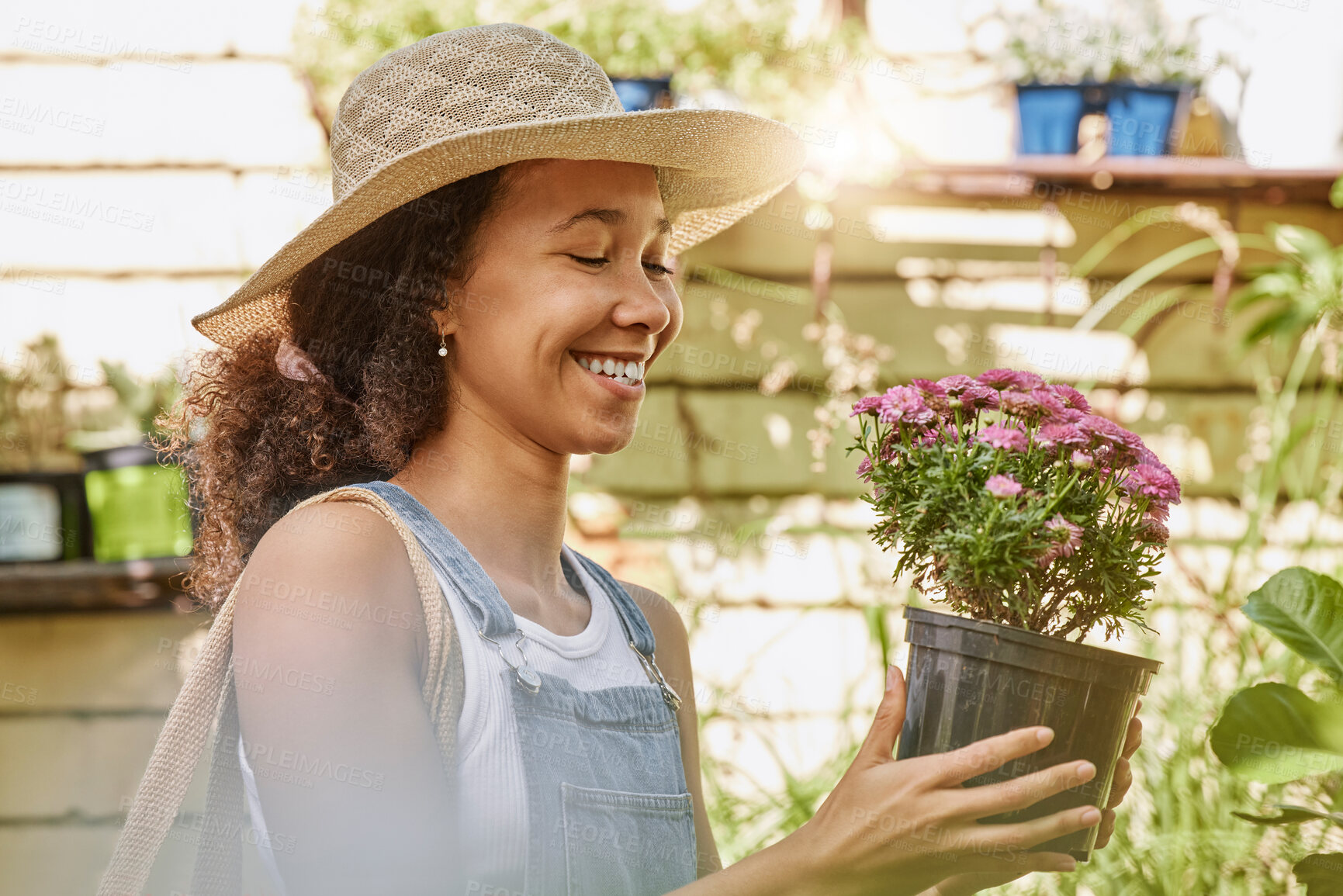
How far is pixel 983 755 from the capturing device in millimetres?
955

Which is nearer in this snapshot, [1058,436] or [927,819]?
[927,819]

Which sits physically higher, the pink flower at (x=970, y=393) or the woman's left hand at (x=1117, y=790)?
the pink flower at (x=970, y=393)

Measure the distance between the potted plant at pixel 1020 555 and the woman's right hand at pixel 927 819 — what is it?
0.04 m

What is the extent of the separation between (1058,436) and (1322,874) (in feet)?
1.64

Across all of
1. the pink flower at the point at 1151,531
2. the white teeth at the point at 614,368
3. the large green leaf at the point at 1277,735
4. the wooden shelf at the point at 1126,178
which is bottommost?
the large green leaf at the point at 1277,735

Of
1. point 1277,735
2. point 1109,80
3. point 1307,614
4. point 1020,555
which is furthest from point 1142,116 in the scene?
point 1020,555

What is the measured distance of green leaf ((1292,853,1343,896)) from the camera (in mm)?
1086

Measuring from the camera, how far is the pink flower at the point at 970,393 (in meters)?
1.10

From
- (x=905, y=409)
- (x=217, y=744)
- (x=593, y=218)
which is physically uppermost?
(x=593, y=218)

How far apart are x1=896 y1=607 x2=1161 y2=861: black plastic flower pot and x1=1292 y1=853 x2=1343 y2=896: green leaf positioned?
9.0 inches

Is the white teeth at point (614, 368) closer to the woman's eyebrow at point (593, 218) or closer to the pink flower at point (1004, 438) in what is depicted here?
Answer: the woman's eyebrow at point (593, 218)

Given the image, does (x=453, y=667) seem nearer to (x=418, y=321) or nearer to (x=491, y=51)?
(x=418, y=321)

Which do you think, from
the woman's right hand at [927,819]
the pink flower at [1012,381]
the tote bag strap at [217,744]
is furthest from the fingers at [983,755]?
the tote bag strap at [217,744]

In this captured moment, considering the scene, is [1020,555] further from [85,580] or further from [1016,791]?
[85,580]
